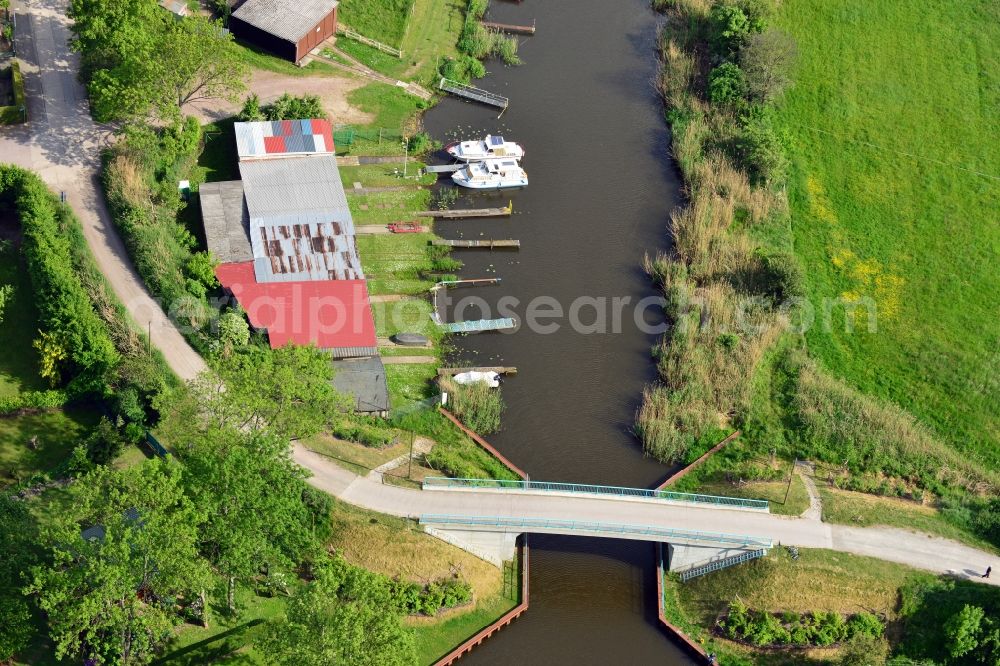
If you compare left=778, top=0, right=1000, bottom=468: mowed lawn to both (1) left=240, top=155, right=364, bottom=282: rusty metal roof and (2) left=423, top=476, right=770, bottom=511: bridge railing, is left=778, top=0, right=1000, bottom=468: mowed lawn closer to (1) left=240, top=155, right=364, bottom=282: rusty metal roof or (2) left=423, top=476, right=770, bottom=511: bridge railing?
(2) left=423, top=476, right=770, bottom=511: bridge railing

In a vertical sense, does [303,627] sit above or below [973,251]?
below

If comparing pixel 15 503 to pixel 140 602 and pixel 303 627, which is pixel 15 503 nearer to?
pixel 140 602

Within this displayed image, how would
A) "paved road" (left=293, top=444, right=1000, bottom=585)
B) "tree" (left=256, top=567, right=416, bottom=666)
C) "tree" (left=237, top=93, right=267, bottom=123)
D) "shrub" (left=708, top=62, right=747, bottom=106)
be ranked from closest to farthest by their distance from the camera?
"tree" (left=256, top=567, right=416, bottom=666)
"paved road" (left=293, top=444, right=1000, bottom=585)
"tree" (left=237, top=93, right=267, bottom=123)
"shrub" (left=708, top=62, right=747, bottom=106)

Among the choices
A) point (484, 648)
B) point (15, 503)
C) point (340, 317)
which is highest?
point (340, 317)

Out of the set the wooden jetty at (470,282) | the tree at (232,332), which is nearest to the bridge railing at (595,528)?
the tree at (232,332)

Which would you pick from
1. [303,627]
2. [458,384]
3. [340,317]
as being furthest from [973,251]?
[303,627]

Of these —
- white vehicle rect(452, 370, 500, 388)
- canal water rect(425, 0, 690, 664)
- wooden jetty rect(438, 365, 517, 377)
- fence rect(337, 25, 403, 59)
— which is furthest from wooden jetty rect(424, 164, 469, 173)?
white vehicle rect(452, 370, 500, 388)

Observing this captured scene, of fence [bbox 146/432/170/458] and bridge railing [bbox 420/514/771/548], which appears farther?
fence [bbox 146/432/170/458]
